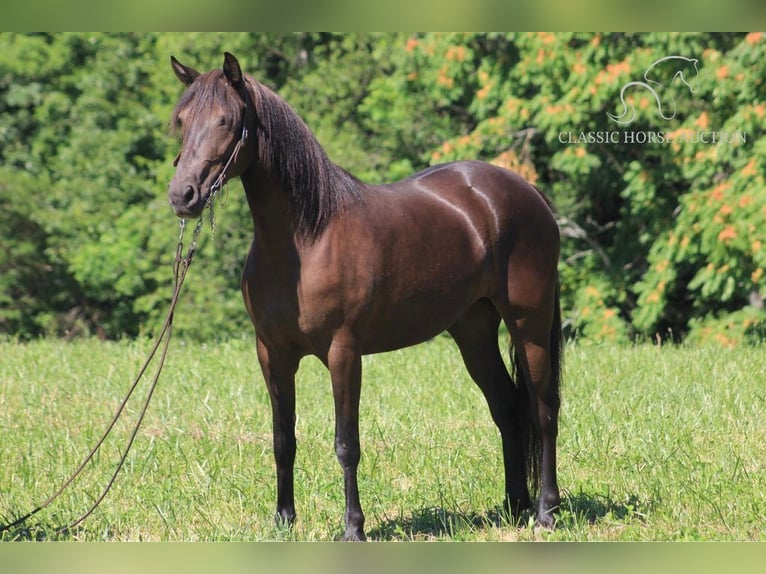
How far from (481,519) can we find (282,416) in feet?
4.12

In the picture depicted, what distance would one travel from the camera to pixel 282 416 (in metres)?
4.71

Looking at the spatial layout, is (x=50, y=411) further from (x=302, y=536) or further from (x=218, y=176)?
(x=218, y=176)

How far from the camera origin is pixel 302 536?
472 centimetres

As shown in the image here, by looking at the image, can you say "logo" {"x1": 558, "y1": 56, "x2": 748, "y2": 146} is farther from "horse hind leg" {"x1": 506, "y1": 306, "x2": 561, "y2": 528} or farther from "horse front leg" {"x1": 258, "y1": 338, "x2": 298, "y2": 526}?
"horse front leg" {"x1": 258, "y1": 338, "x2": 298, "y2": 526}

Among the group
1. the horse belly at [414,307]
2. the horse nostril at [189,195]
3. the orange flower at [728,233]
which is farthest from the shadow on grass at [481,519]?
the orange flower at [728,233]

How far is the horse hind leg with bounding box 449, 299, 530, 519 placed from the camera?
209 inches

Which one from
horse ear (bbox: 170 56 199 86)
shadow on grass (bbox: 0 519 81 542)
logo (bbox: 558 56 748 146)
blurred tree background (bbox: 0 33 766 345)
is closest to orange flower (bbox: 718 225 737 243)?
blurred tree background (bbox: 0 33 766 345)

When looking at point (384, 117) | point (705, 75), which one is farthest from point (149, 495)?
point (384, 117)

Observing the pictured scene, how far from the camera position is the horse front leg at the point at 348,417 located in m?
4.40

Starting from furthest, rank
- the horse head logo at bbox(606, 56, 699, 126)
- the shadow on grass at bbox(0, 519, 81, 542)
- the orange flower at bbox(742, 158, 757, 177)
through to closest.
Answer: the horse head logo at bbox(606, 56, 699, 126)
the orange flower at bbox(742, 158, 757, 177)
the shadow on grass at bbox(0, 519, 81, 542)

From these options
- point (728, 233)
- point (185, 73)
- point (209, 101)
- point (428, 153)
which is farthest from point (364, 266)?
point (428, 153)

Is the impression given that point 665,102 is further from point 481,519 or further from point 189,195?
point 189,195

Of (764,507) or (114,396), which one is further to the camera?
(114,396)

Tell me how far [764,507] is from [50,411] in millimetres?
5008
